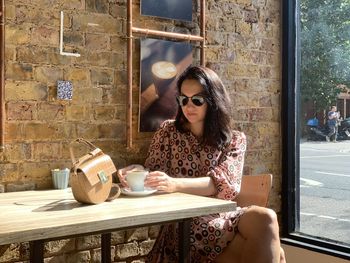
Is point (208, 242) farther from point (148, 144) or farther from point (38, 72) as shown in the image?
point (38, 72)

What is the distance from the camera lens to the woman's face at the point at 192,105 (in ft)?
8.12

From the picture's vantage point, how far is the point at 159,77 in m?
2.87

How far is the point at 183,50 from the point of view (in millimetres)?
2961

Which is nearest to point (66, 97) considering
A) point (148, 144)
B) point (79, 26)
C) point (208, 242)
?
point (79, 26)

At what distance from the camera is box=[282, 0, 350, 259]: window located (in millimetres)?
3166

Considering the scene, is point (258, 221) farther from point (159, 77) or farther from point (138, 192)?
point (159, 77)

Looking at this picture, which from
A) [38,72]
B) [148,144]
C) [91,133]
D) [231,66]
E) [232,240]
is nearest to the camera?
[232,240]

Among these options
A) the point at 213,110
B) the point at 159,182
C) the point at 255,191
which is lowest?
the point at 255,191

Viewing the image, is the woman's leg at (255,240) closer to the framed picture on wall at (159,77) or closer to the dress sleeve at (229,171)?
the dress sleeve at (229,171)

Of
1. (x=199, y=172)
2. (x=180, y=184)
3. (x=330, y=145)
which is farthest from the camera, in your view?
(x=330, y=145)

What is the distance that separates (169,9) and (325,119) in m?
1.29

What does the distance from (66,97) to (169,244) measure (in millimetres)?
932

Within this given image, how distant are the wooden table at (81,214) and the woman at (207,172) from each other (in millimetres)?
226

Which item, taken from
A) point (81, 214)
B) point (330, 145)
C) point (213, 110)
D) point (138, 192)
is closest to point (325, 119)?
point (330, 145)
